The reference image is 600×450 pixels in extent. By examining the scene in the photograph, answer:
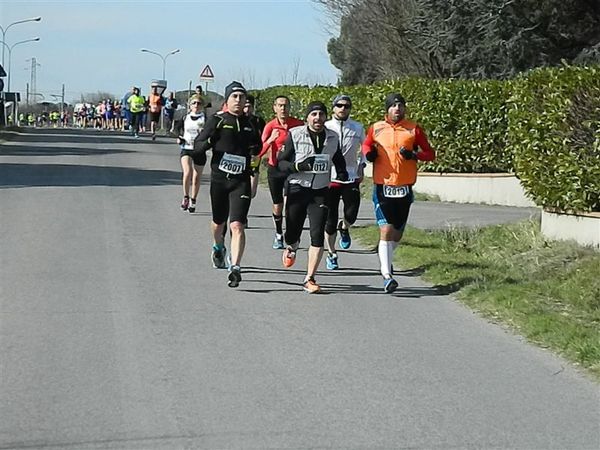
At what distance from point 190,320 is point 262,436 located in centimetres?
320

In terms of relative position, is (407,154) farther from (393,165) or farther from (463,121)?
(463,121)

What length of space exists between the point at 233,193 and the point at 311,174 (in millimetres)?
839

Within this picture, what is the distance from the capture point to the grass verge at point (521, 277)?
29.4ft

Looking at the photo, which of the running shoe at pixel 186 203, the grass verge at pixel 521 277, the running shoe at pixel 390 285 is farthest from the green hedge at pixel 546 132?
the running shoe at pixel 186 203

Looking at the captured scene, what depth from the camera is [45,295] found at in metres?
10.3

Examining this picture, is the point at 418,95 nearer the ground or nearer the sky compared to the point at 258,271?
nearer the sky

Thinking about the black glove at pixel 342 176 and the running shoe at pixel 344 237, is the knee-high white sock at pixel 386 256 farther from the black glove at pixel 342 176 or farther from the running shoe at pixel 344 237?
the running shoe at pixel 344 237

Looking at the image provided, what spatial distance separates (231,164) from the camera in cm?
1100

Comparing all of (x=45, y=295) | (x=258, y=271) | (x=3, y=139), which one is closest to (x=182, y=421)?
(x=45, y=295)

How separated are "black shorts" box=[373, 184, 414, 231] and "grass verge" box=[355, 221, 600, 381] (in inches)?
33.0

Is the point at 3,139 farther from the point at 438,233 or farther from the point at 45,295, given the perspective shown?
the point at 45,295

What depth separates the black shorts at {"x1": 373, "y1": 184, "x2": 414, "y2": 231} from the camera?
1088 cm

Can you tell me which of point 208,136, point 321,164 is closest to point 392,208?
point 321,164

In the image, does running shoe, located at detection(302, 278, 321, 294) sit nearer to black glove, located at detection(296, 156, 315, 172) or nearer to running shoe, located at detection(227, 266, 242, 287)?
running shoe, located at detection(227, 266, 242, 287)
